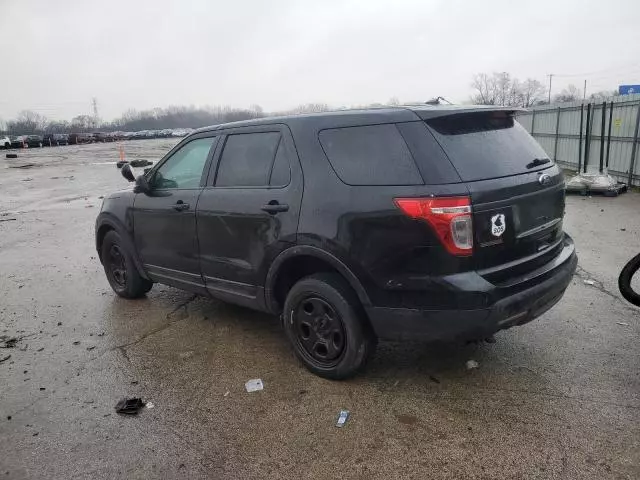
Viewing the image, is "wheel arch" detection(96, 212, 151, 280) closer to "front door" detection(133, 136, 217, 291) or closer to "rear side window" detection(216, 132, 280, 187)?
"front door" detection(133, 136, 217, 291)

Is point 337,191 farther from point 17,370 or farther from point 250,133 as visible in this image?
point 17,370

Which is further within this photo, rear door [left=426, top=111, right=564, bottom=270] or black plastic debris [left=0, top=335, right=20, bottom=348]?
black plastic debris [left=0, top=335, right=20, bottom=348]

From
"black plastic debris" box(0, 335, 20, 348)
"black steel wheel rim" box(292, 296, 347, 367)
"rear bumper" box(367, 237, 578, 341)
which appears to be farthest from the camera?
"black plastic debris" box(0, 335, 20, 348)

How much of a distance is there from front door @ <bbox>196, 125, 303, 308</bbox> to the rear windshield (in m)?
1.04

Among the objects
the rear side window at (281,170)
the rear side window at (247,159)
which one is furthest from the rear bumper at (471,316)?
the rear side window at (247,159)

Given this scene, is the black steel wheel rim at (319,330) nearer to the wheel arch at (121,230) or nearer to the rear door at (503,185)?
the rear door at (503,185)

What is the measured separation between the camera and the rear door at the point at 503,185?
3002 mm

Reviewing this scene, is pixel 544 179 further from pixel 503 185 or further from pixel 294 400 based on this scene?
pixel 294 400

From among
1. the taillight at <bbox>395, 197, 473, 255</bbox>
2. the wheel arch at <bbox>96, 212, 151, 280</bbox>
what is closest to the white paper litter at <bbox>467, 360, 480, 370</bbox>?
the taillight at <bbox>395, 197, 473, 255</bbox>

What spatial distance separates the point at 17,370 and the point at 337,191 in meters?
2.98

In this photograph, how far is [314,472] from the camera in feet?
8.96

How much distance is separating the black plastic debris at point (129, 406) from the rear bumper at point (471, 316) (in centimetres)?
167

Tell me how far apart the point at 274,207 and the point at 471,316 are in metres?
1.55

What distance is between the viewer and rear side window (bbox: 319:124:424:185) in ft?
10.2
